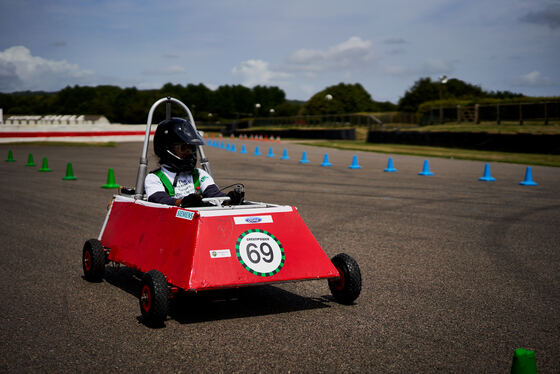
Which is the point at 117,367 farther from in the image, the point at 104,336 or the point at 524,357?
the point at 524,357

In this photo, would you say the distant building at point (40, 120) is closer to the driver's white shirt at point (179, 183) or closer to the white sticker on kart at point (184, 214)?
the driver's white shirt at point (179, 183)

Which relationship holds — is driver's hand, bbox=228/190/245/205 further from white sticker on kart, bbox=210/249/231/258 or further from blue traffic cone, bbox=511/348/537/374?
blue traffic cone, bbox=511/348/537/374

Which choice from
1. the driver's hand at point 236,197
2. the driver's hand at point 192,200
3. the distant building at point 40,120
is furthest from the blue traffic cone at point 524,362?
the distant building at point 40,120

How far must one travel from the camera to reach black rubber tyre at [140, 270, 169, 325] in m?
4.39

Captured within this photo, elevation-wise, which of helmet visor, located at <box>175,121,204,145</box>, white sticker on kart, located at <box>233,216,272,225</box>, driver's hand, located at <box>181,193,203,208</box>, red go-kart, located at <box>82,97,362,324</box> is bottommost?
red go-kart, located at <box>82,97,362,324</box>

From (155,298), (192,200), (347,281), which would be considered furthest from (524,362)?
(192,200)

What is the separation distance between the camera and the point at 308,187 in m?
15.2

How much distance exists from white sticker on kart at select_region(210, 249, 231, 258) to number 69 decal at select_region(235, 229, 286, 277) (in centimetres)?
9

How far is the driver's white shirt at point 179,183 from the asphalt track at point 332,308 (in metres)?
0.98

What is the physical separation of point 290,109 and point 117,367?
182 metres

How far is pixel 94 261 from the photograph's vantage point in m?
5.86

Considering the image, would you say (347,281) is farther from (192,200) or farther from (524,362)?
(524,362)

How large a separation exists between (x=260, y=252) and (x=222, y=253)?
313 millimetres

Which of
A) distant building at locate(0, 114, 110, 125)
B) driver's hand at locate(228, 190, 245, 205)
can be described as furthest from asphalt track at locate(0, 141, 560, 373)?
distant building at locate(0, 114, 110, 125)
